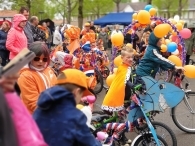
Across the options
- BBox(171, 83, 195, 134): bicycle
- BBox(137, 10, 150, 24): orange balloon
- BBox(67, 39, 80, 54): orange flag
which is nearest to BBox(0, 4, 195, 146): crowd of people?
BBox(171, 83, 195, 134): bicycle

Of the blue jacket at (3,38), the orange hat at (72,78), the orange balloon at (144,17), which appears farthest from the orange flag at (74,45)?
the orange hat at (72,78)

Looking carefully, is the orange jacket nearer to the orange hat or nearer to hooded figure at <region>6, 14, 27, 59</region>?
the orange hat

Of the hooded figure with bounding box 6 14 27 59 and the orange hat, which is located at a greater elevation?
the hooded figure with bounding box 6 14 27 59

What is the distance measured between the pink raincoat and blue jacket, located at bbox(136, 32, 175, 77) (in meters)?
3.42

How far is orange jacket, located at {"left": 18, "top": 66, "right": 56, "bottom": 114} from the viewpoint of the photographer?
304 centimetres

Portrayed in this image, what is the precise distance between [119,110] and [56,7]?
2516 inches

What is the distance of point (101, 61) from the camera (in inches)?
345

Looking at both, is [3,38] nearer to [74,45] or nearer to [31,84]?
[74,45]

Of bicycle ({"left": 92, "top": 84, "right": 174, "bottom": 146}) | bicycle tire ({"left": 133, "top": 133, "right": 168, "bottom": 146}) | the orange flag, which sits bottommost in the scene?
bicycle tire ({"left": 133, "top": 133, "right": 168, "bottom": 146})

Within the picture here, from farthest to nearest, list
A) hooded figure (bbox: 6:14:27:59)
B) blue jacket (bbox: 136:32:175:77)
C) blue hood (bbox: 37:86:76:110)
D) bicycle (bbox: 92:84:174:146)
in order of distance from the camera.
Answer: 1. hooded figure (bbox: 6:14:27:59)
2. blue jacket (bbox: 136:32:175:77)
3. bicycle (bbox: 92:84:174:146)
4. blue hood (bbox: 37:86:76:110)

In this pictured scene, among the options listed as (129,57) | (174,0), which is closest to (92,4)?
(174,0)

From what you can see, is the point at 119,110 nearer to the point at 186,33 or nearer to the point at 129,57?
the point at 129,57

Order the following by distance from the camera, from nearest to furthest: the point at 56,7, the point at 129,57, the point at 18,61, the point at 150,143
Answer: the point at 18,61 < the point at 150,143 < the point at 129,57 < the point at 56,7

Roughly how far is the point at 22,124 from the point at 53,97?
52 cm
